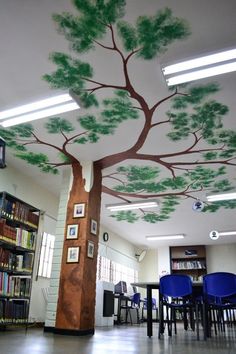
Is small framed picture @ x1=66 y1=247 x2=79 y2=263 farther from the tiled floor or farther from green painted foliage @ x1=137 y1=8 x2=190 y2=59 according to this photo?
green painted foliage @ x1=137 y1=8 x2=190 y2=59

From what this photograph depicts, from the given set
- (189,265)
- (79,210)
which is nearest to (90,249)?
(79,210)

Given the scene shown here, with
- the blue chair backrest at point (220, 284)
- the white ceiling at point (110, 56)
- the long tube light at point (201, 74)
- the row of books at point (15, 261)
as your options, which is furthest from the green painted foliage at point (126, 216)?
the long tube light at point (201, 74)

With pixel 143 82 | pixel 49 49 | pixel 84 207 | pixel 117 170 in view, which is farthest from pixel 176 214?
pixel 49 49

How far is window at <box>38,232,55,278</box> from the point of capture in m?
6.70

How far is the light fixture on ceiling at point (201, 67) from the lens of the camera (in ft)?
10.6

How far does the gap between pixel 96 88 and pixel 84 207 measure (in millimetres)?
2306

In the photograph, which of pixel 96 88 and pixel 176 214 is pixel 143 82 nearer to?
pixel 96 88

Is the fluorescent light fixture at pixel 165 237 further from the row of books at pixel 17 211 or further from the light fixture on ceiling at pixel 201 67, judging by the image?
the light fixture on ceiling at pixel 201 67

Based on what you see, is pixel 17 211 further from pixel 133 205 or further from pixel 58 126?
pixel 133 205

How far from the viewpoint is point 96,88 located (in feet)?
12.9

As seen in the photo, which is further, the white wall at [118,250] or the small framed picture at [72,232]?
the white wall at [118,250]

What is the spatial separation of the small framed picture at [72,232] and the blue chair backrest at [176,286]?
168 cm

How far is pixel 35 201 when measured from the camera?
22.3ft

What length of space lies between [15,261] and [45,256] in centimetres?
212
